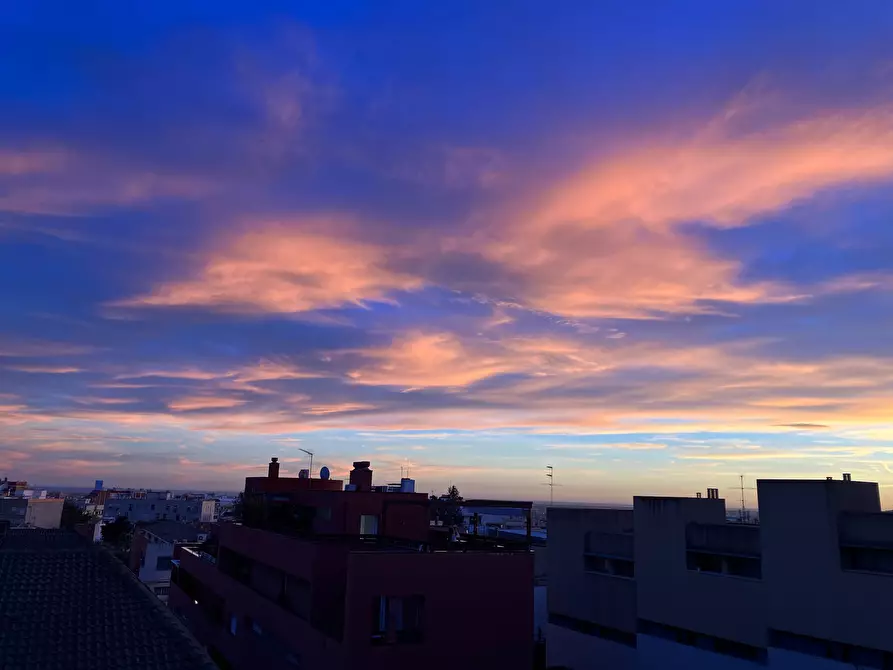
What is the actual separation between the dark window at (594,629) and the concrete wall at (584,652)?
167mm

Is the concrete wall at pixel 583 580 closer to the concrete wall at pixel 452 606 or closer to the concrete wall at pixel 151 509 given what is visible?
the concrete wall at pixel 452 606

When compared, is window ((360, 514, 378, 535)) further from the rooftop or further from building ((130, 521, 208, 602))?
the rooftop

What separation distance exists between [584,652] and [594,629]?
1.53m

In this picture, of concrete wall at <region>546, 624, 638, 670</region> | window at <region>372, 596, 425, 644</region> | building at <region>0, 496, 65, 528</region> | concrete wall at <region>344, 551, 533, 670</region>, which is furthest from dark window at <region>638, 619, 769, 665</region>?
building at <region>0, 496, 65, 528</region>

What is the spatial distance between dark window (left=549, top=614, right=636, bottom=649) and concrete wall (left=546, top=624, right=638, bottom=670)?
167 mm

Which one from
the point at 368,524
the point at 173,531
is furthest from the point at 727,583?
the point at 173,531

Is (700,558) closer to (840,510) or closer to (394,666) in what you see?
(840,510)

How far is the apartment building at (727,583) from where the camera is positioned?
907 inches

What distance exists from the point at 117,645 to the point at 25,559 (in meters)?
6.15

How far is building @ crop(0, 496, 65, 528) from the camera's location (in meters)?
73.1

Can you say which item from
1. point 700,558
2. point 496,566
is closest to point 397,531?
point 496,566

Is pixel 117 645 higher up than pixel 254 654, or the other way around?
pixel 117 645

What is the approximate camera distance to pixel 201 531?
262ft

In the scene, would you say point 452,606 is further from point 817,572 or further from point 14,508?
point 14,508
